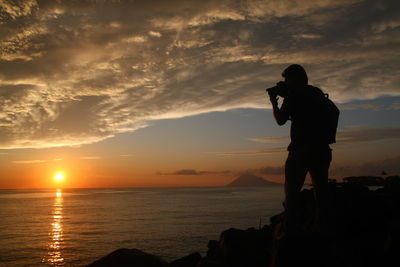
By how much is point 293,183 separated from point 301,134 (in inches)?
33.5

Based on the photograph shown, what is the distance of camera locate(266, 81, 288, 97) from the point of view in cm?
534

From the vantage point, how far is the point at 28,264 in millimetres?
23297

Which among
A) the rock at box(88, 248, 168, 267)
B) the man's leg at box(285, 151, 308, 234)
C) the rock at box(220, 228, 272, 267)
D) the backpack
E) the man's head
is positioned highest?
the man's head

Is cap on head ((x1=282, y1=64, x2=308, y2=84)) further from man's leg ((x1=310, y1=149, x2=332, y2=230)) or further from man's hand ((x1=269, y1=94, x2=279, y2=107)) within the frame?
man's leg ((x1=310, y1=149, x2=332, y2=230))

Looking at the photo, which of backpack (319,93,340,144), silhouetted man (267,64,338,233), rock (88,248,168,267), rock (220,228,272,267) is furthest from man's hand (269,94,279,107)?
rock (88,248,168,267)

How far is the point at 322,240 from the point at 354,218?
15.5 feet

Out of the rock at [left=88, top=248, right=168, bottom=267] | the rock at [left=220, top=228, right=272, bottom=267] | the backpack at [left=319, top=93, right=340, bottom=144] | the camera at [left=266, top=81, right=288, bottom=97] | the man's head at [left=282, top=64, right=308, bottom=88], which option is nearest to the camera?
the backpack at [left=319, top=93, right=340, bottom=144]

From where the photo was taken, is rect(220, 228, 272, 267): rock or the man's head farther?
rect(220, 228, 272, 267): rock

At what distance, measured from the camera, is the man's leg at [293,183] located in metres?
5.21

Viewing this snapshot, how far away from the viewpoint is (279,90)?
5.35m

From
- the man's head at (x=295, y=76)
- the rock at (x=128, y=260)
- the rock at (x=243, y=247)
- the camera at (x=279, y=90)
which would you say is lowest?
the rock at (x=128, y=260)

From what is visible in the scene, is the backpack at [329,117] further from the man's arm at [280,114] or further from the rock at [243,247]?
the rock at [243,247]

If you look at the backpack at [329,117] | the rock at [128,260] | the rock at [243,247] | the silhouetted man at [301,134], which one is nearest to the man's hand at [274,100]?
the silhouetted man at [301,134]

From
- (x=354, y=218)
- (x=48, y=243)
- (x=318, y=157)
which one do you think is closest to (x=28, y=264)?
(x=48, y=243)
